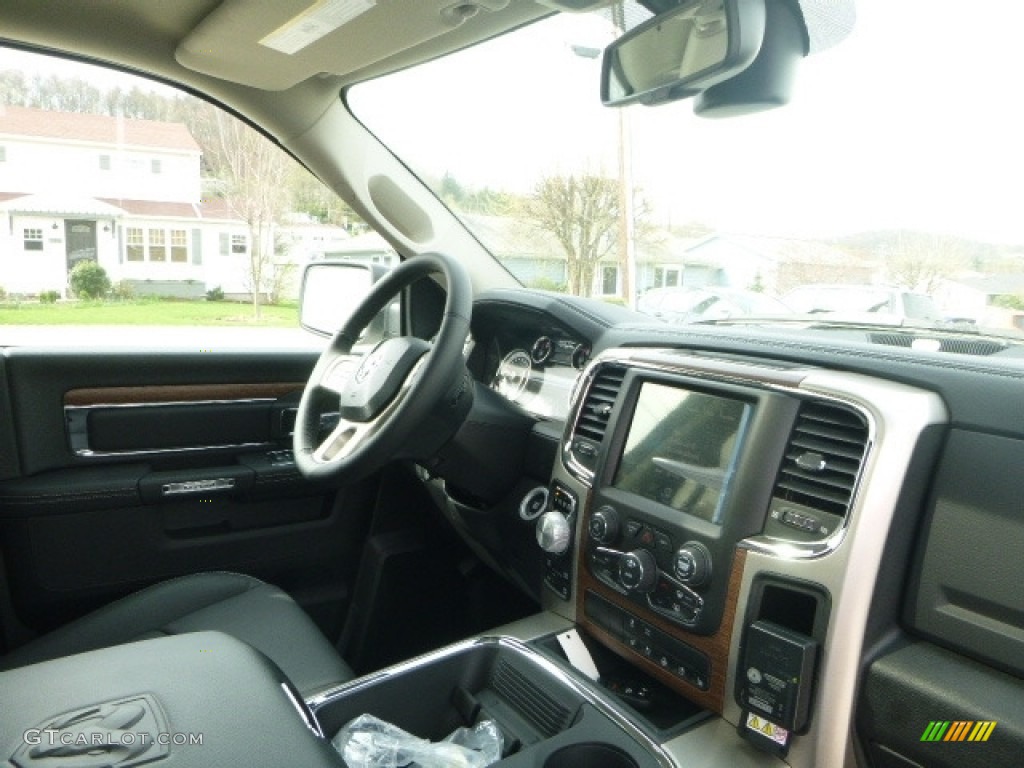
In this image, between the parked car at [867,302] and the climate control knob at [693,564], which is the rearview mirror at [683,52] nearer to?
the parked car at [867,302]

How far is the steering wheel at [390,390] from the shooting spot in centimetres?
167

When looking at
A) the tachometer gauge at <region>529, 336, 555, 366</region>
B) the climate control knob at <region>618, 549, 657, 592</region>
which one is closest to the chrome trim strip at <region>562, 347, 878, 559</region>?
the climate control knob at <region>618, 549, 657, 592</region>

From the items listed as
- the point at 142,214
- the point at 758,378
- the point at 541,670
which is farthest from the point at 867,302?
the point at 142,214

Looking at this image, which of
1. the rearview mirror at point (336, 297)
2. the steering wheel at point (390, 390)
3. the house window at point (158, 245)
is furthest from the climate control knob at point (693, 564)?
the house window at point (158, 245)

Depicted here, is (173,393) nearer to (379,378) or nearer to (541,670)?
(379,378)

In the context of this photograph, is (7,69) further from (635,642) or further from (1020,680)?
(1020,680)

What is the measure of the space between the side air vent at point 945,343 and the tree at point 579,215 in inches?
40.8

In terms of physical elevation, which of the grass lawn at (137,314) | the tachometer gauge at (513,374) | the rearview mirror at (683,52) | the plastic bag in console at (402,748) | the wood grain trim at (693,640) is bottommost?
the plastic bag in console at (402,748)

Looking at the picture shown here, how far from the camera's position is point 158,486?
2371 mm

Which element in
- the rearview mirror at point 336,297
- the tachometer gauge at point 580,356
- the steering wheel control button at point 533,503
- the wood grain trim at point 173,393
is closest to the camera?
the steering wheel control button at point 533,503

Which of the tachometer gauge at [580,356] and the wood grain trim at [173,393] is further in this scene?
the wood grain trim at [173,393]

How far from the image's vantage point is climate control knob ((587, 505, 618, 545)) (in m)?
1.62

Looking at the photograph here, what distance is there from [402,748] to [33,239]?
1976 millimetres

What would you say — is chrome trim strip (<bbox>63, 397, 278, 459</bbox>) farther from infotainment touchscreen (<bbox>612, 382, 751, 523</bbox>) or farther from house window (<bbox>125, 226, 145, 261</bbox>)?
infotainment touchscreen (<bbox>612, 382, 751, 523</bbox>)
